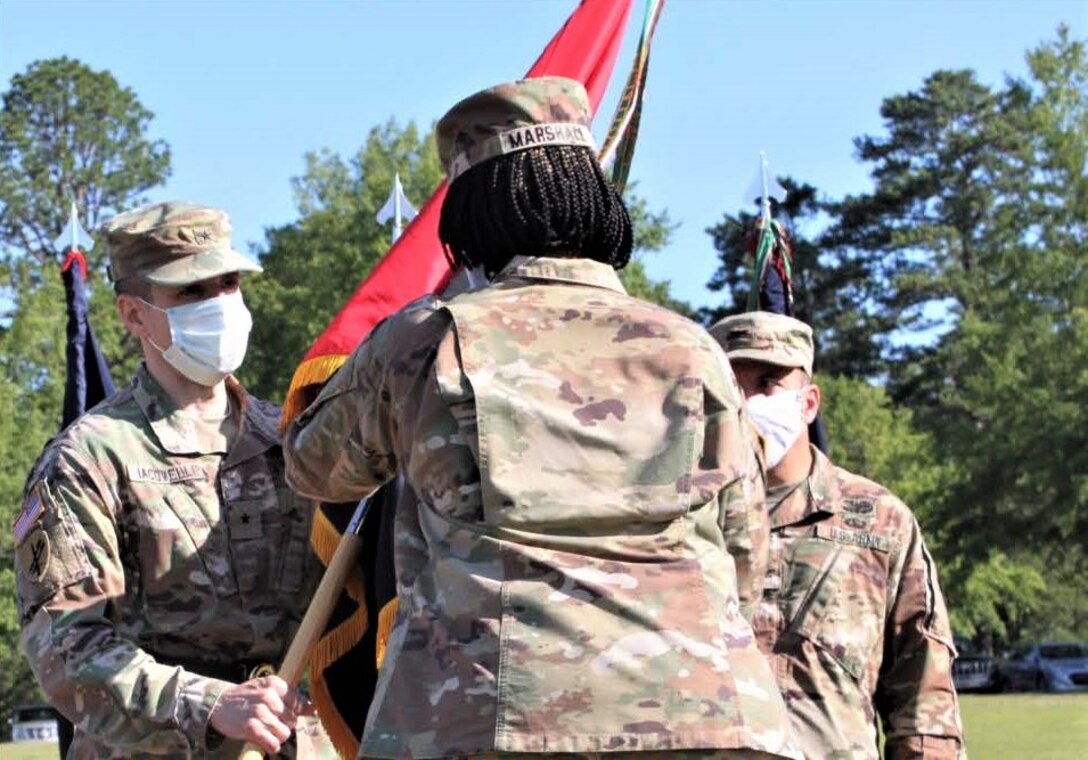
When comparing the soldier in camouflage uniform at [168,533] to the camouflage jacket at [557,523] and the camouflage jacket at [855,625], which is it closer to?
the camouflage jacket at [557,523]

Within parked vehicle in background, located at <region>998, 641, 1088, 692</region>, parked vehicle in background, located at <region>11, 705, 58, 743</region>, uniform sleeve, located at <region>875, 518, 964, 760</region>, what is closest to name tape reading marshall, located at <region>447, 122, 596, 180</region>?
uniform sleeve, located at <region>875, 518, 964, 760</region>

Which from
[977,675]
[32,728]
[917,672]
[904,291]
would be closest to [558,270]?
[917,672]

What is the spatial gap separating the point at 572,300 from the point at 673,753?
2.58 feet

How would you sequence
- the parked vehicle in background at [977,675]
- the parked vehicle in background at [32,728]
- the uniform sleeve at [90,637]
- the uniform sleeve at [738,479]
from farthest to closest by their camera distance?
the parked vehicle in background at [977,675]
the parked vehicle in background at [32,728]
the uniform sleeve at [90,637]
the uniform sleeve at [738,479]

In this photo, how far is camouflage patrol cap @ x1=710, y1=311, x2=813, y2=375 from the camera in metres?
4.93

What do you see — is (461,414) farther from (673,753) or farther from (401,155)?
(401,155)

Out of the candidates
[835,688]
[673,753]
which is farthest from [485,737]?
[835,688]

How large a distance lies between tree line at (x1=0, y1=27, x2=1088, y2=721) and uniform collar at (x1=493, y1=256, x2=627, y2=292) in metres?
35.0

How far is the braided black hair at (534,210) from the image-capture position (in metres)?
3.17

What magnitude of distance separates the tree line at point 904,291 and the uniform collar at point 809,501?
33091 mm

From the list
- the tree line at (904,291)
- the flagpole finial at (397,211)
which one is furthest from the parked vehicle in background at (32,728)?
the flagpole finial at (397,211)

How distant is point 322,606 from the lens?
3.89m

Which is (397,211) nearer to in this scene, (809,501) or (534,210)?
(809,501)

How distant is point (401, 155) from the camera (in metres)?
48.4
